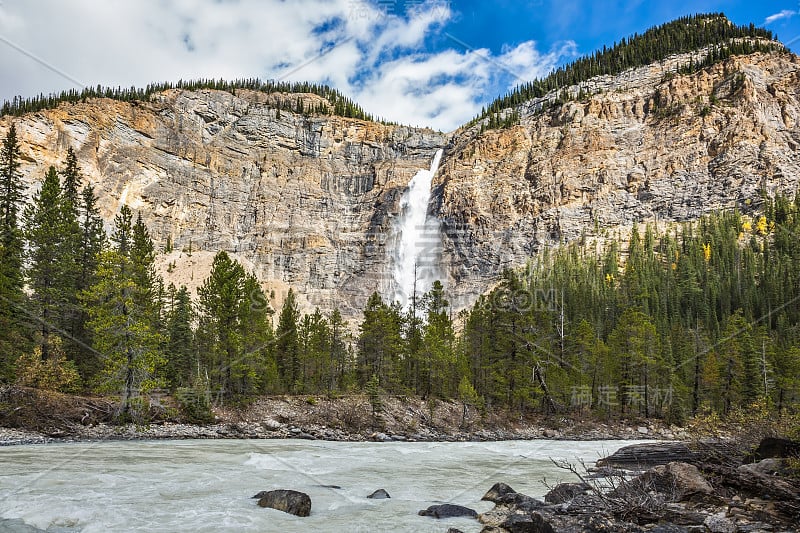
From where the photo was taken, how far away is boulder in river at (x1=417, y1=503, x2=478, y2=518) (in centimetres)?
1055

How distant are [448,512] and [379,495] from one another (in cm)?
277

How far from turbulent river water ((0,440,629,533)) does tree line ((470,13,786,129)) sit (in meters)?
126

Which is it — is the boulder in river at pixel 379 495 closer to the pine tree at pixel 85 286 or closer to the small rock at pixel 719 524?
the small rock at pixel 719 524

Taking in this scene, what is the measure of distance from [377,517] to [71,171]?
3953 cm

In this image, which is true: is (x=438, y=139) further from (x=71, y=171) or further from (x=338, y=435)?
(x=338, y=435)

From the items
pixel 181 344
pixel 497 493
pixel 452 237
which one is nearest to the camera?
pixel 497 493

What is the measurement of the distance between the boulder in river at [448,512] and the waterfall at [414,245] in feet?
351

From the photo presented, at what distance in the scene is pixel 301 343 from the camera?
163ft

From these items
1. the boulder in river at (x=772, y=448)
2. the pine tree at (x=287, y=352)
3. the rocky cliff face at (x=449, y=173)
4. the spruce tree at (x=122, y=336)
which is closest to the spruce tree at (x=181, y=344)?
the pine tree at (x=287, y=352)

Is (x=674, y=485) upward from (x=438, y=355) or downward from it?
downward

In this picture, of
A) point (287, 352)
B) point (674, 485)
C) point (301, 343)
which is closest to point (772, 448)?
point (674, 485)

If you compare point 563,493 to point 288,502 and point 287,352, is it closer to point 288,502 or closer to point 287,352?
point 288,502

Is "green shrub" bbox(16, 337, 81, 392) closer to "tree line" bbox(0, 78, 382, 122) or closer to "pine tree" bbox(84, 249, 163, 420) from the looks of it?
"pine tree" bbox(84, 249, 163, 420)

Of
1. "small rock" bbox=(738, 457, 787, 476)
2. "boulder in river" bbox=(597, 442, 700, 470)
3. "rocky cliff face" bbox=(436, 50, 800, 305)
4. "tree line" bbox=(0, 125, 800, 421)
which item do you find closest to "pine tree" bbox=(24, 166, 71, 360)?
"tree line" bbox=(0, 125, 800, 421)
